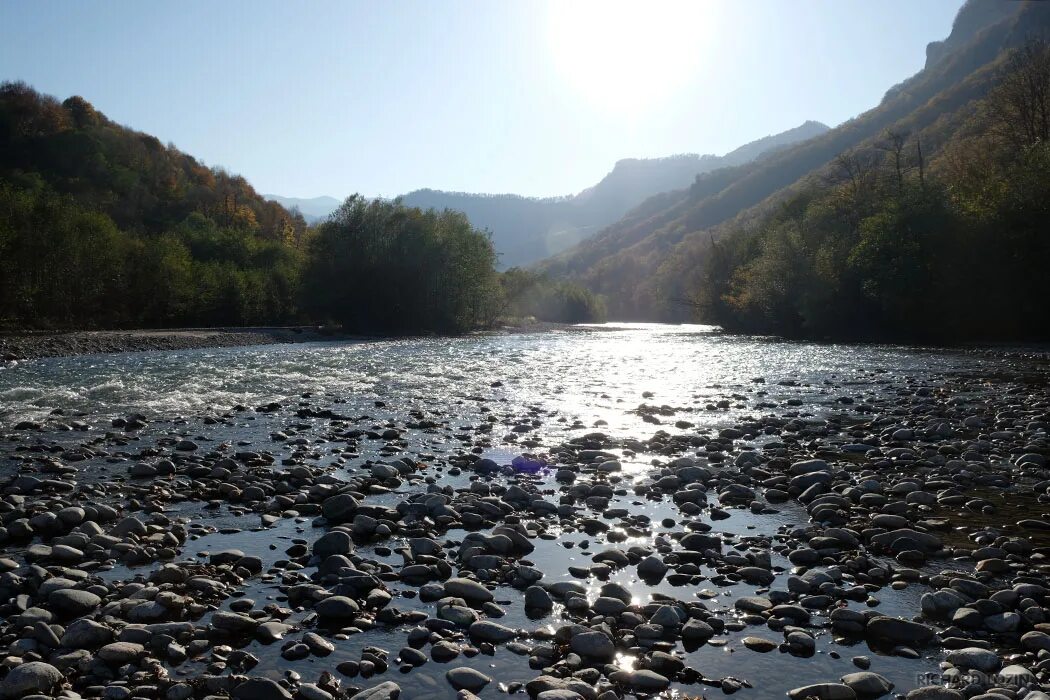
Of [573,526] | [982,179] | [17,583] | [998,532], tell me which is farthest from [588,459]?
[982,179]

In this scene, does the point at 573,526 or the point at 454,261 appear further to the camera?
the point at 454,261

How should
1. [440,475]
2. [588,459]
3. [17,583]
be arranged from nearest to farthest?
[17,583]
[440,475]
[588,459]

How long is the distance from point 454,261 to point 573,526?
237 feet

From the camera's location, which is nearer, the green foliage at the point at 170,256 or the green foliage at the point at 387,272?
the green foliage at the point at 170,256

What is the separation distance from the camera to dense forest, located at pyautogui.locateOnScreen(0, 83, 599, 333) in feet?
186

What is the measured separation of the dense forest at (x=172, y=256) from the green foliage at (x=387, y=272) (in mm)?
129

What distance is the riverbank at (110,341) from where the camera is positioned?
1529 inches

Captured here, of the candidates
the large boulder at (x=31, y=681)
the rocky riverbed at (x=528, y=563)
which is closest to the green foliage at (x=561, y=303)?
the rocky riverbed at (x=528, y=563)

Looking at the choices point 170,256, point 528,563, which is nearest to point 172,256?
point 170,256

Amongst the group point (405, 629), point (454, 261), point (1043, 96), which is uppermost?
point (1043, 96)

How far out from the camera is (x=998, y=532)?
8578 mm

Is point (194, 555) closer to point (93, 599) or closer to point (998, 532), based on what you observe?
point (93, 599)

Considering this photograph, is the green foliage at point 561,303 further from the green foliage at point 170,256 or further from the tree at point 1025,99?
the tree at point 1025,99

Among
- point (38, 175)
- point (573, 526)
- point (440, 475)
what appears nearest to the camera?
point (573, 526)
